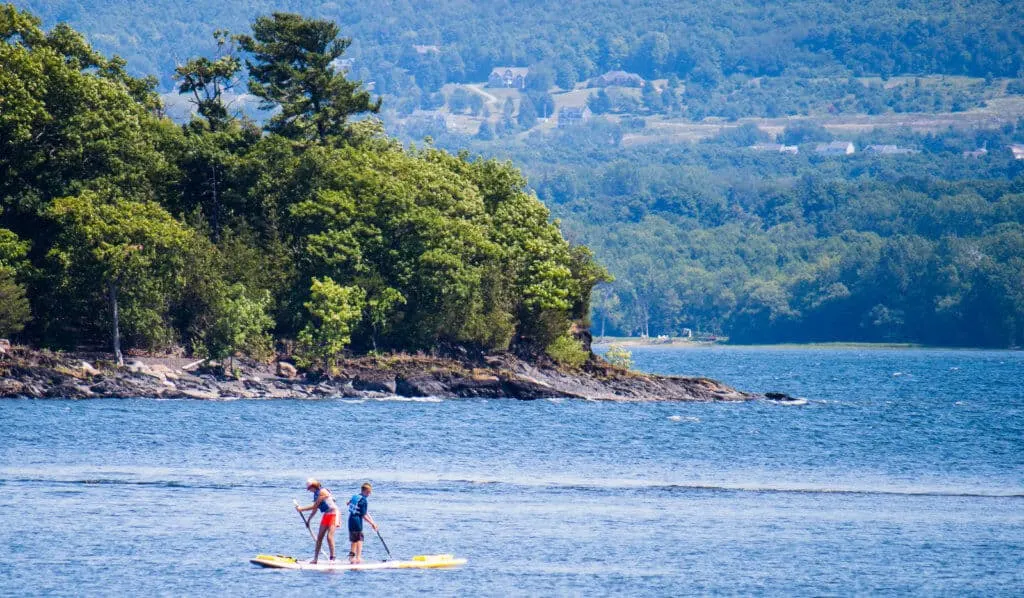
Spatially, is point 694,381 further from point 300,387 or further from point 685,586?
point 685,586

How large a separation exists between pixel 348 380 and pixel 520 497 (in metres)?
39.6

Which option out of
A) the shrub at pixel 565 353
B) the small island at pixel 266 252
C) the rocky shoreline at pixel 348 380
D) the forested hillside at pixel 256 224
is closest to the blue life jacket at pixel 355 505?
the rocky shoreline at pixel 348 380

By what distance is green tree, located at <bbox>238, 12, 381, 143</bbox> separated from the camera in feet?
330

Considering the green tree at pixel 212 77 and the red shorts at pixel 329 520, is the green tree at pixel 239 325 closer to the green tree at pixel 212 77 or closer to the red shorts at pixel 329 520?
the green tree at pixel 212 77

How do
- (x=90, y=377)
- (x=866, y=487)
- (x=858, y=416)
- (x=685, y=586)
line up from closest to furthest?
1. (x=685, y=586)
2. (x=866, y=487)
3. (x=90, y=377)
4. (x=858, y=416)

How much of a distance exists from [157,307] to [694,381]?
35064 millimetres

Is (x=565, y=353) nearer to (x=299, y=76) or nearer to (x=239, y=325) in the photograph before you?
(x=239, y=325)

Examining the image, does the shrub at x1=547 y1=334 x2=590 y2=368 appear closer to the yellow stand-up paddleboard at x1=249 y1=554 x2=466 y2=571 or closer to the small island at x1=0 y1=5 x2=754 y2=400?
the small island at x1=0 y1=5 x2=754 y2=400

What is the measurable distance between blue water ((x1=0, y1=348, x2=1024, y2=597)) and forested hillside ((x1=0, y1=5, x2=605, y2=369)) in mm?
6755

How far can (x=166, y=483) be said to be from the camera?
2067 inches

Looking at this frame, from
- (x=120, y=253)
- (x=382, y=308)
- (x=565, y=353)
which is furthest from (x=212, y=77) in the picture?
(x=565, y=353)

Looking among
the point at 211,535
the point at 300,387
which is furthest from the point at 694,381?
the point at 211,535

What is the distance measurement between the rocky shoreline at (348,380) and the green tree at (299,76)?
18517mm

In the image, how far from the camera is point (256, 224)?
9731 cm
